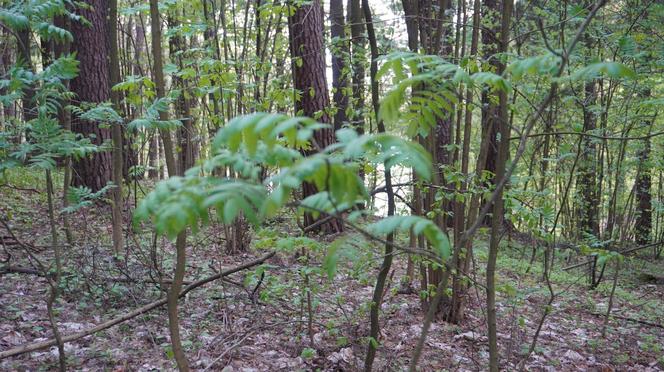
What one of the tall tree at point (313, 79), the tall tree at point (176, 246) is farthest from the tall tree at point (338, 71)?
the tall tree at point (176, 246)

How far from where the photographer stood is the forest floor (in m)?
3.29

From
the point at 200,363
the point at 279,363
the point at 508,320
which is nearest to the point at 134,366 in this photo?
the point at 200,363

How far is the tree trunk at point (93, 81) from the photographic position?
7730mm

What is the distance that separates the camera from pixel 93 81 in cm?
804

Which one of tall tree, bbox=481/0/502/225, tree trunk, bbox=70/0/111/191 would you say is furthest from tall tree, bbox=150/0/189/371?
tree trunk, bbox=70/0/111/191

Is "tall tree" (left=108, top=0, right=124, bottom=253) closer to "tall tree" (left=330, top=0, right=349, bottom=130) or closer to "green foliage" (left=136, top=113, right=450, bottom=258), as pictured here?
"green foliage" (left=136, top=113, right=450, bottom=258)

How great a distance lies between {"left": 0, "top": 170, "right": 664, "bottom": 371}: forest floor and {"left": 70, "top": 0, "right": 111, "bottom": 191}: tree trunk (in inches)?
83.2

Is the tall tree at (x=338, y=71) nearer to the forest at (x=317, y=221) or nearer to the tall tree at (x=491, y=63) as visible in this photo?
the forest at (x=317, y=221)

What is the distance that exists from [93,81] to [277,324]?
256 inches

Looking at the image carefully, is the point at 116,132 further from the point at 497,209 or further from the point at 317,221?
the point at 497,209

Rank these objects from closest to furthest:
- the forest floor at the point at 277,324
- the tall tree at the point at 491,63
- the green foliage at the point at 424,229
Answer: the green foliage at the point at 424,229 < the forest floor at the point at 277,324 < the tall tree at the point at 491,63

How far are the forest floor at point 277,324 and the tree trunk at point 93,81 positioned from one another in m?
2.11

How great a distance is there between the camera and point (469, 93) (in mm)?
3740

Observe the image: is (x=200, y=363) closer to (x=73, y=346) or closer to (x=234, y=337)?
(x=234, y=337)
